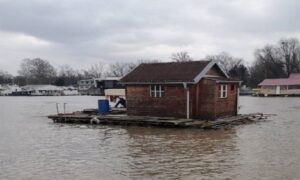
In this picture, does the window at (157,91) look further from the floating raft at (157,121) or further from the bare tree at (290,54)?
the bare tree at (290,54)

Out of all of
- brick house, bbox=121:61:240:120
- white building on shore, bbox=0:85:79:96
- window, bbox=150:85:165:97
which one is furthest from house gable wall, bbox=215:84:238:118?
white building on shore, bbox=0:85:79:96

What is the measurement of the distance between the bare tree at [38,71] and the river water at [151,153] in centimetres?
14772

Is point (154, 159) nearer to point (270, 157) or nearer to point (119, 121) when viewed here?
point (270, 157)

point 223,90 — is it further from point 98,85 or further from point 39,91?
point 39,91

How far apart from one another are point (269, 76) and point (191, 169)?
321 ft

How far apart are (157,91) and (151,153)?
1004 cm

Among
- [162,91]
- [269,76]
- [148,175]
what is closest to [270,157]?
[148,175]

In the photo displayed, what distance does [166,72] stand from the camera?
84.7 feet

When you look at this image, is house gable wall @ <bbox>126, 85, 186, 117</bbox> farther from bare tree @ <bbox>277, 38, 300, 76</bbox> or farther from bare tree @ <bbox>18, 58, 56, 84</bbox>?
bare tree @ <bbox>18, 58, 56, 84</bbox>

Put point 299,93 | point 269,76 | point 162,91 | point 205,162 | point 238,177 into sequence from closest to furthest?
point 238,177, point 205,162, point 162,91, point 299,93, point 269,76

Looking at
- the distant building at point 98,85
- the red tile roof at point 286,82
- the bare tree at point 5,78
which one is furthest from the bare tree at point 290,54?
the bare tree at point 5,78

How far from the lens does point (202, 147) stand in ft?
55.2

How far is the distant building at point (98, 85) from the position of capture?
1688 inches

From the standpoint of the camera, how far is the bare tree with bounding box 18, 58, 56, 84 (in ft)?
547
